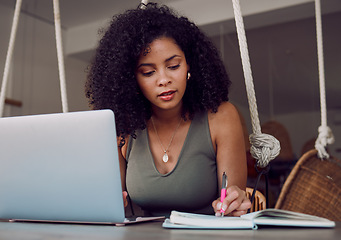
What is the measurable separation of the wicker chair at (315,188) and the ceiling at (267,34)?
A: 71.4 inches

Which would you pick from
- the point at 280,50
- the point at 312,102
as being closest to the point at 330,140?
the point at 280,50

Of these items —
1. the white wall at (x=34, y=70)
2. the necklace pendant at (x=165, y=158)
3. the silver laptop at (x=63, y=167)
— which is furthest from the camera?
the white wall at (x=34, y=70)

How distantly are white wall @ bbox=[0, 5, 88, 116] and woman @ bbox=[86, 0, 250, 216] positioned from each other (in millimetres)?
2643

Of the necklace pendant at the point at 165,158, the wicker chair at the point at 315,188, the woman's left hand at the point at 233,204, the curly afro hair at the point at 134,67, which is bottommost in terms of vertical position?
the wicker chair at the point at 315,188

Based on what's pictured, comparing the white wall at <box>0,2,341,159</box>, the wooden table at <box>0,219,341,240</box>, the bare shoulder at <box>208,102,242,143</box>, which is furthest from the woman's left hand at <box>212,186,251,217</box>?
the white wall at <box>0,2,341,159</box>

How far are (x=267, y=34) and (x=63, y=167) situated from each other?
140 inches

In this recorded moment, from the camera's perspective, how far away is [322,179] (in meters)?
1.61

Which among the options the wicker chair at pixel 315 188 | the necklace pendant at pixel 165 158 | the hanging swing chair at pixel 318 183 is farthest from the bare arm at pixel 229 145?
the wicker chair at pixel 315 188

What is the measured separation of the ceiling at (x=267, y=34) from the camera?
3.32m

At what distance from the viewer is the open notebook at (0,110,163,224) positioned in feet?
2.18

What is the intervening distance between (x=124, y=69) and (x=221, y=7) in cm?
249

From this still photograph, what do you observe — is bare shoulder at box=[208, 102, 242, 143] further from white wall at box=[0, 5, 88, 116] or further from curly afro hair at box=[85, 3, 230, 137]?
white wall at box=[0, 5, 88, 116]

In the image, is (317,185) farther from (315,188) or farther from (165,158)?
(165,158)

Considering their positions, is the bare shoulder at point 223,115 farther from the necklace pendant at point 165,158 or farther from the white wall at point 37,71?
the white wall at point 37,71
